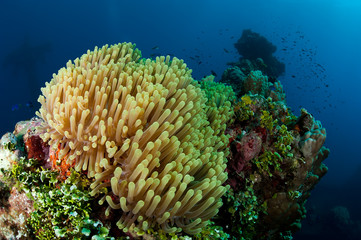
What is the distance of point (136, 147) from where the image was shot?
86.0 inches

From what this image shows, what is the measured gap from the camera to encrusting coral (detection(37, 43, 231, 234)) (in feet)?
7.00

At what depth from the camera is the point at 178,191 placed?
Answer: 213 centimetres

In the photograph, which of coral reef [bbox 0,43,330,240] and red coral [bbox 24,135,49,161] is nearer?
coral reef [bbox 0,43,330,240]

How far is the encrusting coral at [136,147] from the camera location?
2.13m

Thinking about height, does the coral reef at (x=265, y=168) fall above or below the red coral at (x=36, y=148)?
above

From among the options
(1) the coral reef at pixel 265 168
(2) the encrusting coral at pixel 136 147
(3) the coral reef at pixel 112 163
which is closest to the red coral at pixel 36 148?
(3) the coral reef at pixel 112 163

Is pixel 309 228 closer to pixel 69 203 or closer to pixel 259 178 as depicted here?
pixel 259 178

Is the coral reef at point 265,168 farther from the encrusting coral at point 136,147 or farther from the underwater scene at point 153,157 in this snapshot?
the encrusting coral at point 136,147

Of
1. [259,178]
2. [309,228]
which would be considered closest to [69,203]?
[259,178]

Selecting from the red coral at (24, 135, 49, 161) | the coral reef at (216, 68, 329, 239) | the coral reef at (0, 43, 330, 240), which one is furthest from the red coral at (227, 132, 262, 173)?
the red coral at (24, 135, 49, 161)

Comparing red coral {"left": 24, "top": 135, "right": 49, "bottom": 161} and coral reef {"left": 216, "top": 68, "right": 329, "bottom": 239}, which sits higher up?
coral reef {"left": 216, "top": 68, "right": 329, "bottom": 239}

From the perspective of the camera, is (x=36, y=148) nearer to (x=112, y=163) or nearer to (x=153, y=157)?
(x=112, y=163)

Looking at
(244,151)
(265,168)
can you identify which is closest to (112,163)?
(244,151)

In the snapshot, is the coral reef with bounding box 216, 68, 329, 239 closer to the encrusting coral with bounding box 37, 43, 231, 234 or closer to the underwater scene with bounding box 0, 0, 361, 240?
the underwater scene with bounding box 0, 0, 361, 240
